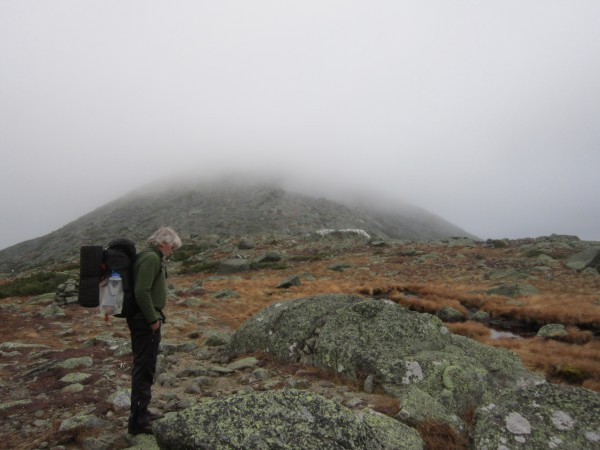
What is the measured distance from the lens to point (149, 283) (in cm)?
702

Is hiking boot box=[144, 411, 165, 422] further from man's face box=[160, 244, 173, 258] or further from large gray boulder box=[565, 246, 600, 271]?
large gray boulder box=[565, 246, 600, 271]

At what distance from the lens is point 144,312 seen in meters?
6.96

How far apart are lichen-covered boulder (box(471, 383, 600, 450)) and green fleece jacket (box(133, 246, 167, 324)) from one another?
236 inches

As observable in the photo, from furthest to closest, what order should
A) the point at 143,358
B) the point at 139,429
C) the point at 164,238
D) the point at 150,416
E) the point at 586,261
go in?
the point at 586,261 → the point at 164,238 → the point at 143,358 → the point at 150,416 → the point at 139,429

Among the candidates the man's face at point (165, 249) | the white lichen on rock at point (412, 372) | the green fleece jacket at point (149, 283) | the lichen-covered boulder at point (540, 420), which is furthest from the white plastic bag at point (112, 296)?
the lichen-covered boulder at point (540, 420)

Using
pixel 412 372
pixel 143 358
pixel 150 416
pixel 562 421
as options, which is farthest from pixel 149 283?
pixel 562 421

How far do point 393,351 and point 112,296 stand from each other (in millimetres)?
6734

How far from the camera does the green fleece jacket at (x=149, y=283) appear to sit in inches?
273

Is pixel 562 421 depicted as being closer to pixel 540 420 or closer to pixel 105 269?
pixel 540 420

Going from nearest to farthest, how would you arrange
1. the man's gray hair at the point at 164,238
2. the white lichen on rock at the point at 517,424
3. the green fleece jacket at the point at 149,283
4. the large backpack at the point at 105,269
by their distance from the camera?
the white lichen on rock at the point at 517,424 → the large backpack at the point at 105,269 → the green fleece jacket at the point at 149,283 → the man's gray hair at the point at 164,238

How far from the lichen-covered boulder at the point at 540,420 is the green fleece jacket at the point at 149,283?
598 centimetres

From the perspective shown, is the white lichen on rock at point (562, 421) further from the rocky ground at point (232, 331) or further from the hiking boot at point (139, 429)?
the hiking boot at point (139, 429)

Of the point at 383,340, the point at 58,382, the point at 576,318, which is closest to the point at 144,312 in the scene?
the point at 58,382

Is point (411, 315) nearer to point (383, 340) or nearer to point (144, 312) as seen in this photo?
point (383, 340)
